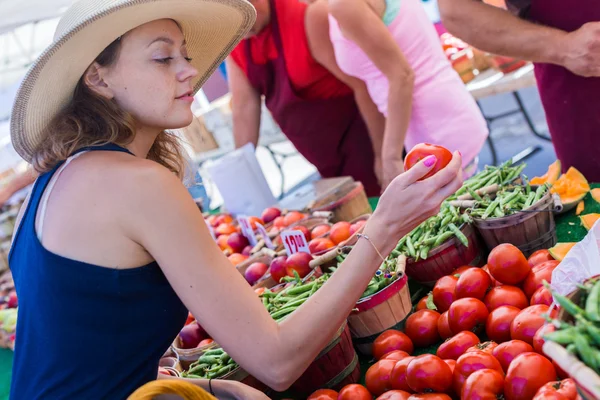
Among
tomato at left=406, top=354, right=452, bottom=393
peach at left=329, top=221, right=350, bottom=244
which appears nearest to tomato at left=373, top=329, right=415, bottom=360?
tomato at left=406, top=354, right=452, bottom=393

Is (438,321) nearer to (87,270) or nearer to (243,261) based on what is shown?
(87,270)

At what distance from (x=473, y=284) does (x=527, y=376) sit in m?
0.59

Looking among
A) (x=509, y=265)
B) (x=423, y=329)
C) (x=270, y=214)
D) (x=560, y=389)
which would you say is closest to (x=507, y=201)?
(x=509, y=265)

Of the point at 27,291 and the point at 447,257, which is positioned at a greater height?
the point at 27,291

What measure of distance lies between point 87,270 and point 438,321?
1.13 metres

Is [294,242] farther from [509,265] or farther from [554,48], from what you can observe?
[554,48]

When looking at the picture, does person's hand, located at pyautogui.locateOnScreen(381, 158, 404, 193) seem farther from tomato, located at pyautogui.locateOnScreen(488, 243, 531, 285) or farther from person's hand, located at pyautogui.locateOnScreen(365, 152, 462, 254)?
person's hand, located at pyautogui.locateOnScreen(365, 152, 462, 254)

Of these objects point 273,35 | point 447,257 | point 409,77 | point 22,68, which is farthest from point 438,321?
point 22,68

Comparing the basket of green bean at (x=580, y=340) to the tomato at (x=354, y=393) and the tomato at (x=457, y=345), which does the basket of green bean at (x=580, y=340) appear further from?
the tomato at (x=354, y=393)

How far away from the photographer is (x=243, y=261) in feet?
10.6

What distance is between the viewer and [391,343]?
80.4 inches

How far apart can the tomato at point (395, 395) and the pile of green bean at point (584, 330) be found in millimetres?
632

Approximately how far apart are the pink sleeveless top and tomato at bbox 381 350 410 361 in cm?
208

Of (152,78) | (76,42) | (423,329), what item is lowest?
(423,329)
